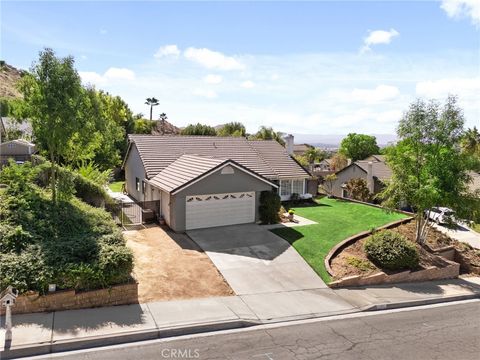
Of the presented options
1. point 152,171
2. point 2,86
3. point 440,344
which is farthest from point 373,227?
point 2,86

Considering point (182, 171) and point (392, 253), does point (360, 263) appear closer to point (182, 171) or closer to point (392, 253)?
point (392, 253)

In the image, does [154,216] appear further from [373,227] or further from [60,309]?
[373,227]

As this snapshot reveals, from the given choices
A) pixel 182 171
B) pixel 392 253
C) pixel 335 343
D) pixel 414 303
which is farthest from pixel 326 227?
pixel 335 343

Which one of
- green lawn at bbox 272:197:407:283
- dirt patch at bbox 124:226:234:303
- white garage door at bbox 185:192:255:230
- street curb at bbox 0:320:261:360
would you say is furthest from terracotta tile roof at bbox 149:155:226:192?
street curb at bbox 0:320:261:360

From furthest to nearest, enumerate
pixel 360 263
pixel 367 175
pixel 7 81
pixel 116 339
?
pixel 7 81 < pixel 367 175 < pixel 360 263 < pixel 116 339

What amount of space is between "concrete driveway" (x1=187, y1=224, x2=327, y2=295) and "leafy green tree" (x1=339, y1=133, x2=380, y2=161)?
188ft

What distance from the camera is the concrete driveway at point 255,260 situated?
15234 mm

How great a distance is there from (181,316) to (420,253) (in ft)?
44.4

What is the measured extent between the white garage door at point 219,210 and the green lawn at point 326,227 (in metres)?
2.08

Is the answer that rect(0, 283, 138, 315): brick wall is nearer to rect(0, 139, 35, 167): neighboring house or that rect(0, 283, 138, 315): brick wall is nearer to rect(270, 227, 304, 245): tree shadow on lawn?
rect(270, 227, 304, 245): tree shadow on lawn

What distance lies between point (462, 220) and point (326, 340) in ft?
40.9

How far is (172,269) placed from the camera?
15562mm

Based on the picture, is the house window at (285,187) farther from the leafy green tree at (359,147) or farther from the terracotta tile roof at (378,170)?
Answer: the leafy green tree at (359,147)

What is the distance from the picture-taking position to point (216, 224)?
21594 mm
